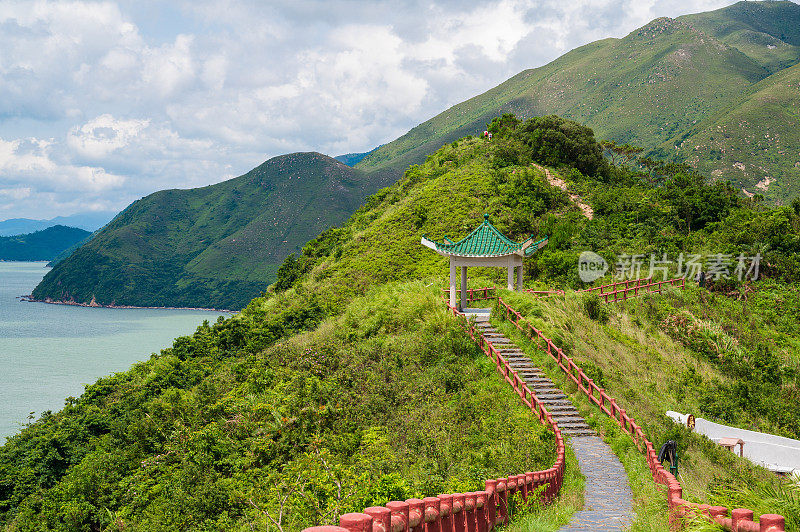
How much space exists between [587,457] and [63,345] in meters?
83.4

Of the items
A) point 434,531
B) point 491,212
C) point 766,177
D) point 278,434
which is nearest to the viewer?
point 434,531

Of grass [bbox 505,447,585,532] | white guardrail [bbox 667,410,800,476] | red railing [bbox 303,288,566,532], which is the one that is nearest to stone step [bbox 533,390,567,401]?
red railing [bbox 303,288,566,532]

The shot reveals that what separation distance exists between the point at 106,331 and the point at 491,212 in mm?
78367

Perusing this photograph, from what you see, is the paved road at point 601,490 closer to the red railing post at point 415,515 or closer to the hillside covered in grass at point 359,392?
the hillside covered in grass at point 359,392

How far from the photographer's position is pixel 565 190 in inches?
1873

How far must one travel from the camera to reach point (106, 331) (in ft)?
317

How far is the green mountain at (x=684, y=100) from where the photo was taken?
333 feet

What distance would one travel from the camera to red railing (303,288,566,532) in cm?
505

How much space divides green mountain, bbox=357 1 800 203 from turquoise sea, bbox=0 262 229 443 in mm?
91460

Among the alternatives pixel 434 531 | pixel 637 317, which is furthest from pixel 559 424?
pixel 637 317

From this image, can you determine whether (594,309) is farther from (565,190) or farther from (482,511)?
(565,190)

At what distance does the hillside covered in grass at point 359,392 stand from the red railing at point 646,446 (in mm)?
751

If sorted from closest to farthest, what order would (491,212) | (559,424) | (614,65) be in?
(559,424) → (491,212) → (614,65)

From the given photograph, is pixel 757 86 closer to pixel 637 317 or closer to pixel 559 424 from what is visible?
pixel 637 317
